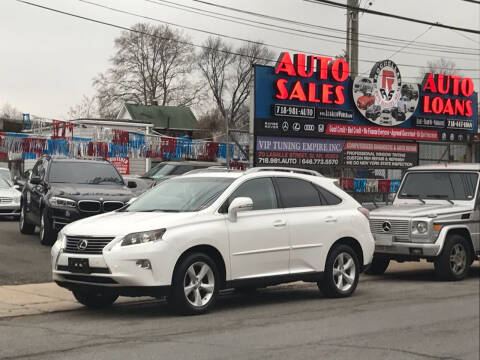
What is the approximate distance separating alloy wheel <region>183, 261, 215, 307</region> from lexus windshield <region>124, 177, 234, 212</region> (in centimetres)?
76

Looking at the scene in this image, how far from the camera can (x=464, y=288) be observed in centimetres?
1177

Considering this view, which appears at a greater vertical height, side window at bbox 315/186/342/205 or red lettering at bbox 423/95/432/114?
red lettering at bbox 423/95/432/114

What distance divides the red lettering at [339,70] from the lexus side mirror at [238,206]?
14044 millimetres

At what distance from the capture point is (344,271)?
1059 centimetres

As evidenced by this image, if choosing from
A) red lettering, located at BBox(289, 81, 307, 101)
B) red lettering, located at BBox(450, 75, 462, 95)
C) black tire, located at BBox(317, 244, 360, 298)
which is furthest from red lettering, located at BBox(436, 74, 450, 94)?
black tire, located at BBox(317, 244, 360, 298)

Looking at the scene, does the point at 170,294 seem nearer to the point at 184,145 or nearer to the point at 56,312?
the point at 56,312

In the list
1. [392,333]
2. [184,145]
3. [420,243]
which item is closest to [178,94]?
[184,145]

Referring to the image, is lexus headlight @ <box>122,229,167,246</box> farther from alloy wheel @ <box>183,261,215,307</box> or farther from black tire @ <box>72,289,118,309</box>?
black tire @ <box>72,289,118,309</box>

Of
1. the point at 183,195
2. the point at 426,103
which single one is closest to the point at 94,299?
the point at 183,195

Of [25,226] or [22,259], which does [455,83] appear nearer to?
[25,226]

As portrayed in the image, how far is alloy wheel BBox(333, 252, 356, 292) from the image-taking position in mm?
10492

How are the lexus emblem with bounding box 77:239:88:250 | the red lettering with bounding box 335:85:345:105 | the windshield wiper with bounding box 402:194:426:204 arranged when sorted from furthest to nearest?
the red lettering with bounding box 335:85:345:105 < the windshield wiper with bounding box 402:194:426:204 < the lexus emblem with bounding box 77:239:88:250

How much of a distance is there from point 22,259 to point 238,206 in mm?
5944

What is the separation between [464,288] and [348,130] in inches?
475
